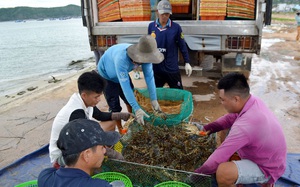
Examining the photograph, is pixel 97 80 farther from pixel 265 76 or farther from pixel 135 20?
pixel 265 76

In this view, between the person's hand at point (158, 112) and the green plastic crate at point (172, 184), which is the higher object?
the person's hand at point (158, 112)

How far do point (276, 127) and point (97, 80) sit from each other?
156cm

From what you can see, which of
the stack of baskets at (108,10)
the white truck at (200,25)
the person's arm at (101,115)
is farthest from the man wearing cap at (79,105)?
the stack of baskets at (108,10)

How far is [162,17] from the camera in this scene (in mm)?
3637

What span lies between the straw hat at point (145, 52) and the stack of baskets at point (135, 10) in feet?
6.67

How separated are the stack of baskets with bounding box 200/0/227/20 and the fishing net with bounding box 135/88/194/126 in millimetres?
1570

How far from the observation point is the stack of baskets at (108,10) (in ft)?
15.7

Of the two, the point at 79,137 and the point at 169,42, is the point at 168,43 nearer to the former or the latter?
the point at 169,42

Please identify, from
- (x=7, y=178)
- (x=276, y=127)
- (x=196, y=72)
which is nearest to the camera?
(x=276, y=127)

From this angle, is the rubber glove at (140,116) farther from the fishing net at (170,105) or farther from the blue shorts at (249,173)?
the blue shorts at (249,173)

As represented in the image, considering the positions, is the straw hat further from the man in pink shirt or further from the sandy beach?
the sandy beach

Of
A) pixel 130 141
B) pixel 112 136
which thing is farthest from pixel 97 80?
pixel 130 141

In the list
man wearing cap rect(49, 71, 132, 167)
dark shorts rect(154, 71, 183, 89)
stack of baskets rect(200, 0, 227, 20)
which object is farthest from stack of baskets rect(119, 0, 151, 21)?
man wearing cap rect(49, 71, 132, 167)

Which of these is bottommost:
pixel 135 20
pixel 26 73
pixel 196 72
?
pixel 26 73
